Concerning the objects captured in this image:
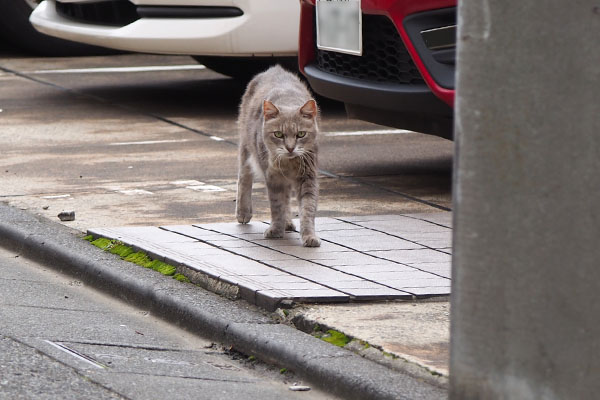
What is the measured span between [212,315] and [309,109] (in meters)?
1.40

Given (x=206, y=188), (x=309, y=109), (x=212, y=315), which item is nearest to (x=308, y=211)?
(x=309, y=109)

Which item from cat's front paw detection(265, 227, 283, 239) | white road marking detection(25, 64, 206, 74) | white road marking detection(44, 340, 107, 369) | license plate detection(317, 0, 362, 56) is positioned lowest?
white road marking detection(25, 64, 206, 74)

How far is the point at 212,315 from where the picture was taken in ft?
13.2

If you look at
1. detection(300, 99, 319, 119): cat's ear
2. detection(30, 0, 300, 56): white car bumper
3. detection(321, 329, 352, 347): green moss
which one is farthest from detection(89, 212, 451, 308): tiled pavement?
detection(30, 0, 300, 56): white car bumper

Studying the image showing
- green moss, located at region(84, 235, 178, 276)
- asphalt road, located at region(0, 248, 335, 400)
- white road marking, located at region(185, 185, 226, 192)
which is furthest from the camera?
white road marking, located at region(185, 185, 226, 192)

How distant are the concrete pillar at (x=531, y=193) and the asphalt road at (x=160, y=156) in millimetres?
2897

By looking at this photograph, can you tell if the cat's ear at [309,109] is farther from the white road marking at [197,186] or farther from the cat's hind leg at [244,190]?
the white road marking at [197,186]

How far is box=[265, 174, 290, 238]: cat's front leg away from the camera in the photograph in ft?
16.8

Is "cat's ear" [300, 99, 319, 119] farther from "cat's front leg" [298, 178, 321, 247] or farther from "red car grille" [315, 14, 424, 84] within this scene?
"red car grille" [315, 14, 424, 84]

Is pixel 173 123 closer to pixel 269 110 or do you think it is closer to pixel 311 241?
pixel 269 110

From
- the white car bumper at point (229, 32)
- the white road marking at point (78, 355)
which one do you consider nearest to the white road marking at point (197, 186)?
the white car bumper at point (229, 32)

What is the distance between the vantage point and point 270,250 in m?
4.85

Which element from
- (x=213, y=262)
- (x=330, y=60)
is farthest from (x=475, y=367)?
(x=330, y=60)

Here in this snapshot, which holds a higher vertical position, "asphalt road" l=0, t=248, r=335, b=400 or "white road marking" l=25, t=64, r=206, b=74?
"asphalt road" l=0, t=248, r=335, b=400
